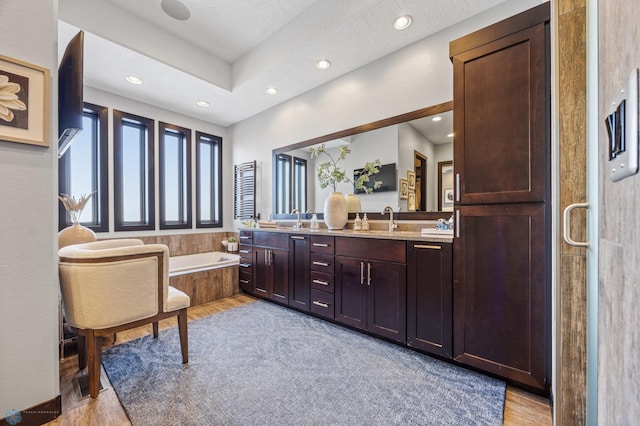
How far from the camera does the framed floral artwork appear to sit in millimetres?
1354

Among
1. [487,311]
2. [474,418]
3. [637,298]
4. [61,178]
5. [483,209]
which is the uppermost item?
[61,178]

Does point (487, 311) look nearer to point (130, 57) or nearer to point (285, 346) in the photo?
point (285, 346)

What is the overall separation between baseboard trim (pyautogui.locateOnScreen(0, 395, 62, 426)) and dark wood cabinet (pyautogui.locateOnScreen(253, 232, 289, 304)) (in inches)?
76.5

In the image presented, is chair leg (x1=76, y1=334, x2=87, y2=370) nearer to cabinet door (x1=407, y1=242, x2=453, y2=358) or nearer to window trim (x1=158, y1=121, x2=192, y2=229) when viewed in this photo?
window trim (x1=158, y1=121, x2=192, y2=229)

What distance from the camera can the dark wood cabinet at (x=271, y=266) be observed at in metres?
3.11

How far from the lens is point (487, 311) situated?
68.0 inches

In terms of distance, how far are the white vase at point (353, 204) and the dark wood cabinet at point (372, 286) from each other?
0.66 meters

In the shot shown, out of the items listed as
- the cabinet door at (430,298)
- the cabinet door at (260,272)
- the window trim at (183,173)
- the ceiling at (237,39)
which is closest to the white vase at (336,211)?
the cabinet door at (260,272)

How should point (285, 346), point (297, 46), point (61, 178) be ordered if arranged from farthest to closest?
1. point (61, 178)
2. point (297, 46)
3. point (285, 346)

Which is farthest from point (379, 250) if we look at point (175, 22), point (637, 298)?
point (175, 22)

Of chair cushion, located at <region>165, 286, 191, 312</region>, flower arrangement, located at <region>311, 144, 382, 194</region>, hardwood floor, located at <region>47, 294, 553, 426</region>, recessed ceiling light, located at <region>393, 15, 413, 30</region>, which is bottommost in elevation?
hardwood floor, located at <region>47, 294, 553, 426</region>

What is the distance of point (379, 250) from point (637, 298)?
1855 millimetres

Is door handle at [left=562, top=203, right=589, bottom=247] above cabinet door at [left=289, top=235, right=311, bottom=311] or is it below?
above

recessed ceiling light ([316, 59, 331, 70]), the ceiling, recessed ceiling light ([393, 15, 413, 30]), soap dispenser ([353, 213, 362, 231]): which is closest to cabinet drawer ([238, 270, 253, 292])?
soap dispenser ([353, 213, 362, 231])
